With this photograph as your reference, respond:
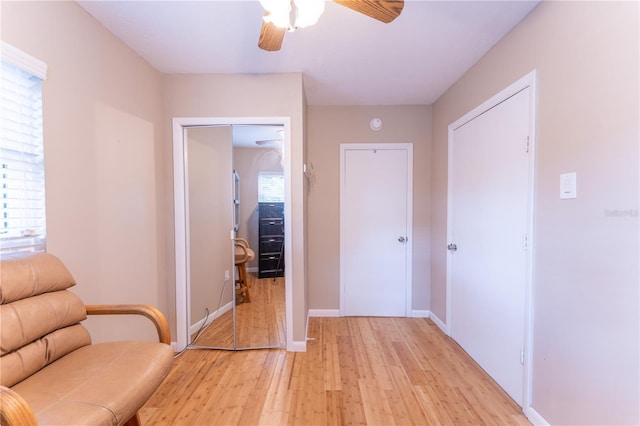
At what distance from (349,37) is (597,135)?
1.53 meters

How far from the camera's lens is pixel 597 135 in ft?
3.94

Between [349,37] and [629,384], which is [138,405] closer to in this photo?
[629,384]

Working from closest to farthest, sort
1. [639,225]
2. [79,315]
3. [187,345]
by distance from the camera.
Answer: [639,225] < [79,315] < [187,345]

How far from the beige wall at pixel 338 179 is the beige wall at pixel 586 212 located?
1405mm

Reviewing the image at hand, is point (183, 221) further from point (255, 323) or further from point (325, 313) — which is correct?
point (325, 313)

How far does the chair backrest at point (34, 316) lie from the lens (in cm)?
99

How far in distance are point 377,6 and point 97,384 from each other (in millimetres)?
1949

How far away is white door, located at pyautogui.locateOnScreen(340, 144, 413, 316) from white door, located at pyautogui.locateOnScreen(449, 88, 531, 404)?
0.61 metres

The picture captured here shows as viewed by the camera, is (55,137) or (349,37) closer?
(55,137)

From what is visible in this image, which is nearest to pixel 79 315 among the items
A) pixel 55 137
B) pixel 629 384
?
pixel 55 137

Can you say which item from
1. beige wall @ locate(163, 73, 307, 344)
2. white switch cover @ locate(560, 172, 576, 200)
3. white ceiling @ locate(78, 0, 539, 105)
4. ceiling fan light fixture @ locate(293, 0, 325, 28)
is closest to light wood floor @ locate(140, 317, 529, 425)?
beige wall @ locate(163, 73, 307, 344)

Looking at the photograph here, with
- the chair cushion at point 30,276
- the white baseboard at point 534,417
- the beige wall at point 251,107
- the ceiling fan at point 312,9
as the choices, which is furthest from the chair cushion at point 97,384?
the white baseboard at point 534,417

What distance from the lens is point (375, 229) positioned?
10.2 ft

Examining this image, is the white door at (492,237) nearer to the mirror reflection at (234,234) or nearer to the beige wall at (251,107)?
the beige wall at (251,107)
